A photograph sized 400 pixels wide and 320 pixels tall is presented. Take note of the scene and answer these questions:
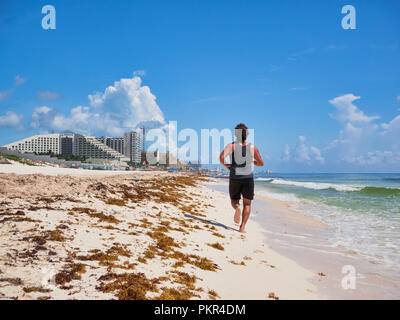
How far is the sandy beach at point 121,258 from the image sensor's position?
2611 millimetres

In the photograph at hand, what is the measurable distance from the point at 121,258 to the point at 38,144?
569ft

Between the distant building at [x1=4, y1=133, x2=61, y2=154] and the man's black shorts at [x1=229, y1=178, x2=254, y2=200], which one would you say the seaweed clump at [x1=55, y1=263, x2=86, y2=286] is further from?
the distant building at [x1=4, y1=133, x2=61, y2=154]

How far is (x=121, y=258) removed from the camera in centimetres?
347

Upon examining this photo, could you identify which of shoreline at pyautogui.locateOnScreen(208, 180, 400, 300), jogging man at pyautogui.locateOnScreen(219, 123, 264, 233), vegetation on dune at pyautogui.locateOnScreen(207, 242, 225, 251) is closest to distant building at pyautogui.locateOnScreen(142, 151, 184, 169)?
shoreline at pyautogui.locateOnScreen(208, 180, 400, 300)

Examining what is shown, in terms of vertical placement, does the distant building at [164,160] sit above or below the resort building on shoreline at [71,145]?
below

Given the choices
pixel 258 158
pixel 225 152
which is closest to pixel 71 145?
pixel 225 152

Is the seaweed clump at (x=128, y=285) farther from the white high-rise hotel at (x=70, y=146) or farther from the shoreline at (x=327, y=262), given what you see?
the white high-rise hotel at (x=70, y=146)

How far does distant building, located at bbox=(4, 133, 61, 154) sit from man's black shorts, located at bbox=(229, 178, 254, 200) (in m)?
150

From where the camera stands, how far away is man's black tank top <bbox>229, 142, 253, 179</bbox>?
6.45 metres

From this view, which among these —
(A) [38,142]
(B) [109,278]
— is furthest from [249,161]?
(A) [38,142]

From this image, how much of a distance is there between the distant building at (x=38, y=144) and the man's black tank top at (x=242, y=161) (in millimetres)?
150301

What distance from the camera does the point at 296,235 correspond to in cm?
735

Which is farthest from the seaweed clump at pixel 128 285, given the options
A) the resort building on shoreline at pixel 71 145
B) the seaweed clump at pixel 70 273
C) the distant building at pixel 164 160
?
the distant building at pixel 164 160

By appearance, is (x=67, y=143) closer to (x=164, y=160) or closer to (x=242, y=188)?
(x=164, y=160)
